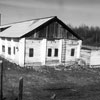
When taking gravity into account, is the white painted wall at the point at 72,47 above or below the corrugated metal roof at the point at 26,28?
below

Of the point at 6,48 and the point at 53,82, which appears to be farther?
the point at 6,48

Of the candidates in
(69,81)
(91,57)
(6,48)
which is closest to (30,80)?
(69,81)

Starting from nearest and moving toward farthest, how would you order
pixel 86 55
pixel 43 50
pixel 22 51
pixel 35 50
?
pixel 22 51, pixel 35 50, pixel 43 50, pixel 86 55

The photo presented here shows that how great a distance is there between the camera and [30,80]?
14.2 metres

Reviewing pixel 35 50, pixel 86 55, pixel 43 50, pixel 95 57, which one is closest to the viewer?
pixel 35 50

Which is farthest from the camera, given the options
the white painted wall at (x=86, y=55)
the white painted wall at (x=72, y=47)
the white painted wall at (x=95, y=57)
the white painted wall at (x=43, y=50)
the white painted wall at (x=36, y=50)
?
the white painted wall at (x=72, y=47)

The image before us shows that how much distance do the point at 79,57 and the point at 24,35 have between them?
29.3 feet

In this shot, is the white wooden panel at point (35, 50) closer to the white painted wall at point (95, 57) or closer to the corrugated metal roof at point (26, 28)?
the corrugated metal roof at point (26, 28)

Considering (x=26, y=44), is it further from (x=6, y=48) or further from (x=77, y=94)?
(x=77, y=94)

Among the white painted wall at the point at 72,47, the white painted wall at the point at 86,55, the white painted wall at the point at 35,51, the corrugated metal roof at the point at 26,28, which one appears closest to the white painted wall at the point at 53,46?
the white painted wall at the point at 35,51

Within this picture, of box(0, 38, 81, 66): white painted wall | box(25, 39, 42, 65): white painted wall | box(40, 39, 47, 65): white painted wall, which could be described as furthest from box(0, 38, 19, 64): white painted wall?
box(40, 39, 47, 65): white painted wall

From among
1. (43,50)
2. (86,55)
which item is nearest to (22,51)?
(43,50)

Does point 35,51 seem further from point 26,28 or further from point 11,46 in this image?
point 11,46

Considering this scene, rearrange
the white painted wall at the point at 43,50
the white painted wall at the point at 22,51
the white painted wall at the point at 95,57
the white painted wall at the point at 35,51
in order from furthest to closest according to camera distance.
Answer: the white painted wall at the point at 95,57 → the white painted wall at the point at 43,50 → the white painted wall at the point at 35,51 → the white painted wall at the point at 22,51
